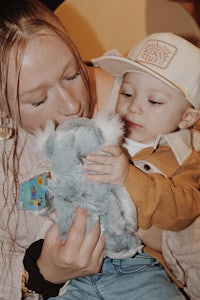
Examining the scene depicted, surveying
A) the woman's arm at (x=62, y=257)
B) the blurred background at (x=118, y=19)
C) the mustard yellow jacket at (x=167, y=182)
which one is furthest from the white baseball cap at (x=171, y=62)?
the blurred background at (x=118, y=19)

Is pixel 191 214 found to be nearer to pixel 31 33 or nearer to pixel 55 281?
pixel 55 281

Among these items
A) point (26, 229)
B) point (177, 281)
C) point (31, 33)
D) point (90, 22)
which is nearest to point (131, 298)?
point (177, 281)

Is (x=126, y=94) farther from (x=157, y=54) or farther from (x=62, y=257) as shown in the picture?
(x=62, y=257)

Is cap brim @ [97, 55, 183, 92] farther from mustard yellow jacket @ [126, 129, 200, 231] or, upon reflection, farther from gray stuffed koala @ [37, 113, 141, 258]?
gray stuffed koala @ [37, 113, 141, 258]

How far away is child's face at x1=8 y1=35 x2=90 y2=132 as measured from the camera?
994 millimetres

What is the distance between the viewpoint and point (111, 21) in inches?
89.6

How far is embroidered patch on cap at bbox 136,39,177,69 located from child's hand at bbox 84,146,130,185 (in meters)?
0.41

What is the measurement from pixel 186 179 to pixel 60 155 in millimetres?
443

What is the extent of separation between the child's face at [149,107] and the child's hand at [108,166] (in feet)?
0.95

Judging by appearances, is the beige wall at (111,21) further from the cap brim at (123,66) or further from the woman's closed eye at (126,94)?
the woman's closed eye at (126,94)

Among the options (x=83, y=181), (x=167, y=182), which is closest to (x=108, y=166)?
(x=83, y=181)

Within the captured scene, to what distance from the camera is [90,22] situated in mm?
2311

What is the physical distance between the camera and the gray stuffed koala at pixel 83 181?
85cm

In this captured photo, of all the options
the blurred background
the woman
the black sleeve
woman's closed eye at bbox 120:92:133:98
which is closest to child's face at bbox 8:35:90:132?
the woman
